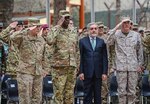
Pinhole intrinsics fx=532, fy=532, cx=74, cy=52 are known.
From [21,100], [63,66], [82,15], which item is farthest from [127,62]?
[82,15]

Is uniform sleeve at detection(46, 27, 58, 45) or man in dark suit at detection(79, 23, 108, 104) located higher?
uniform sleeve at detection(46, 27, 58, 45)

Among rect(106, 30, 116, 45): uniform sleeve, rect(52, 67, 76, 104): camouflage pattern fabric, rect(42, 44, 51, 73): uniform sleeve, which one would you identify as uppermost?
rect(106, 30, 116, 45): uniform sleeve

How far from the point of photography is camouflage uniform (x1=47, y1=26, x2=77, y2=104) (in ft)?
35.5

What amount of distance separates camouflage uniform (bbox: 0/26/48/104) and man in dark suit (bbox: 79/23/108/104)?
0.92m

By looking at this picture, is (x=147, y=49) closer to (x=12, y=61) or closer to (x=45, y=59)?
(x=45, y=59)

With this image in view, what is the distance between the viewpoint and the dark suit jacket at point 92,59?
36.8 feet

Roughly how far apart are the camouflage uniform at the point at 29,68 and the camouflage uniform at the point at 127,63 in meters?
1.68

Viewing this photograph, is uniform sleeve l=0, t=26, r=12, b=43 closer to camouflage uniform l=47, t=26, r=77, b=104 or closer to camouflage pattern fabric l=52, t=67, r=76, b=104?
camouflage uniform l=47, t=26, r=77, b=104

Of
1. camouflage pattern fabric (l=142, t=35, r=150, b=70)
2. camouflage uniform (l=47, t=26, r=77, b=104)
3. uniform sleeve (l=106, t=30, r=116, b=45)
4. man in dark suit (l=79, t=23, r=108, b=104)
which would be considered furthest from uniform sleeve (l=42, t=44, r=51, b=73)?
camouflage pattern fabric (l=142, t=35, r=150, b=70)

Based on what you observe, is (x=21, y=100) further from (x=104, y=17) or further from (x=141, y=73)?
(x=104, y=17)

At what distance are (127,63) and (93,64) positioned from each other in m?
0.75

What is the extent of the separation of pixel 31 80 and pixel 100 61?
1511 mm

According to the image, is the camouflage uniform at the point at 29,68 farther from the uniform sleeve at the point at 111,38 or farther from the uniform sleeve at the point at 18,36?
the uniform sleeve at the point at 111,38

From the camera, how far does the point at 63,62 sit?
10.9 m
